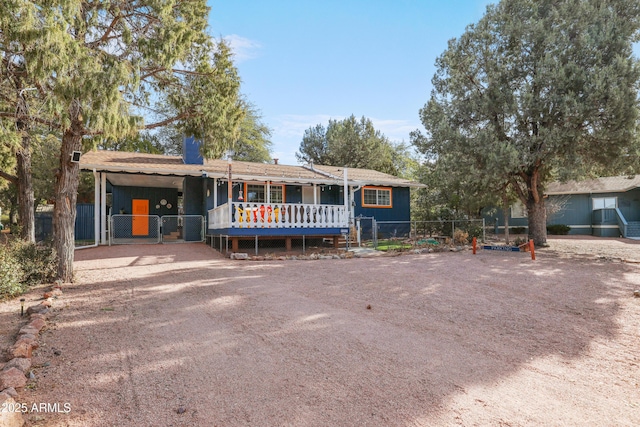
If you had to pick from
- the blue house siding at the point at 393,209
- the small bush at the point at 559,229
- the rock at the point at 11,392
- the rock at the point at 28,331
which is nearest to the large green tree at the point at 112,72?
the rock at the point at 28,331

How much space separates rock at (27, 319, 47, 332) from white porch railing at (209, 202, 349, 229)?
678 centimetres

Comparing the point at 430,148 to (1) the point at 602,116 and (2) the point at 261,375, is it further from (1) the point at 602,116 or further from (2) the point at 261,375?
(2) the point at 261,375

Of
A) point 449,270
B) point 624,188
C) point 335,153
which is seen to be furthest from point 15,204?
point 624,188

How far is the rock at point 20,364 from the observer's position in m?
3.21

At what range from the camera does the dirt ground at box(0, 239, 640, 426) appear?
2.73m

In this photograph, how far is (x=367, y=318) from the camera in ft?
16.5

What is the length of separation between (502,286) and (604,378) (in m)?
3.76

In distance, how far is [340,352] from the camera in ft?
12.5

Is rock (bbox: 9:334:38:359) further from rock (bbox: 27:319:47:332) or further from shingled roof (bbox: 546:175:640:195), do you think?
shingled roof (bbox: 546:175:640:195)

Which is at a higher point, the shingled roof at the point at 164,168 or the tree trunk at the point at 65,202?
the shingled roof at the point at 164,168

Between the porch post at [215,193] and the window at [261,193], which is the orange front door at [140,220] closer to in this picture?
the porch post at [215,193]

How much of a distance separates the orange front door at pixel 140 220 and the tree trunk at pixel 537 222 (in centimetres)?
1633

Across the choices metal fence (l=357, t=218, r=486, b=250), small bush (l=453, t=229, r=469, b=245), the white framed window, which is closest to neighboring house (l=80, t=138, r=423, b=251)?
metal fence (l=357, t=218, r=486, b=250)

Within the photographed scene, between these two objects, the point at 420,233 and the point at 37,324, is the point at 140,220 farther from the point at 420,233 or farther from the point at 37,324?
the point at 420,233
